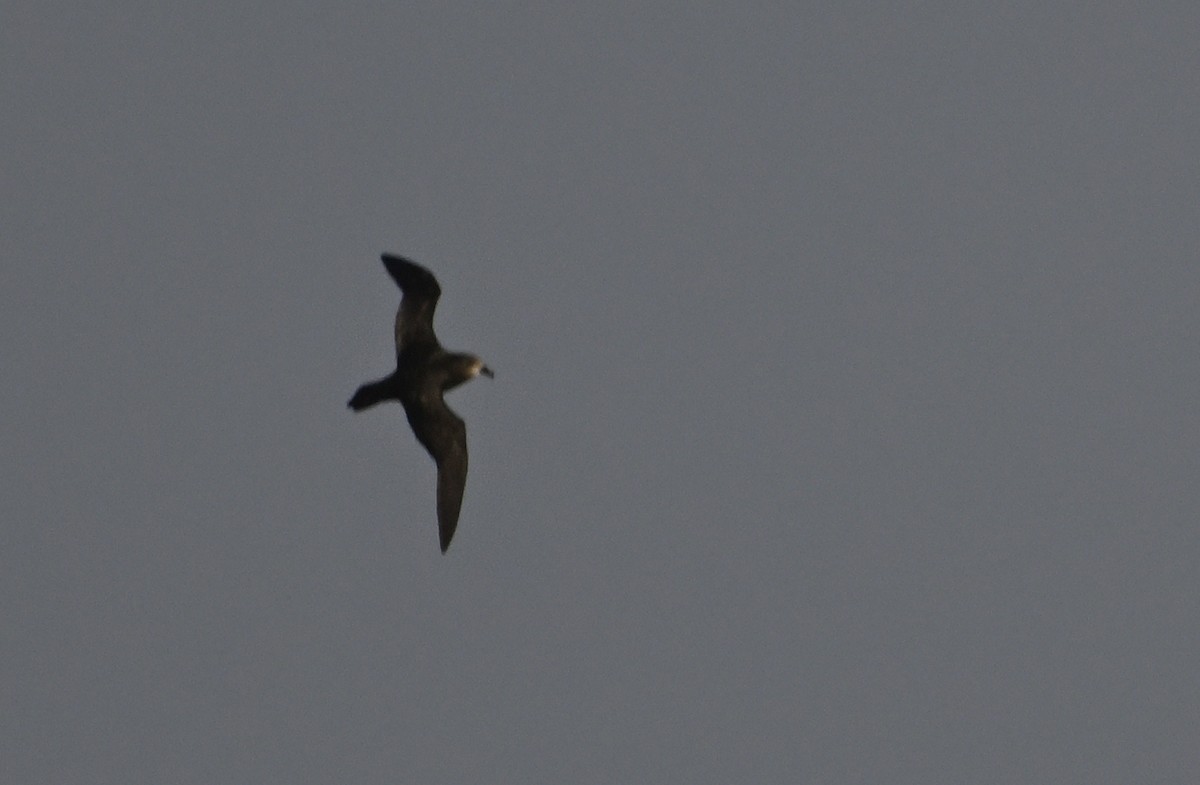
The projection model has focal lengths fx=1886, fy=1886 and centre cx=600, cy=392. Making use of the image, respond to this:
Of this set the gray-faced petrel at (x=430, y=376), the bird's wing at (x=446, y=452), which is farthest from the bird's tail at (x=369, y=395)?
the bird's wing at (x=446, y=452)

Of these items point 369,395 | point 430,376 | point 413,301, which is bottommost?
point 369,395

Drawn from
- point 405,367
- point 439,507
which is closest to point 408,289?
point 405,367

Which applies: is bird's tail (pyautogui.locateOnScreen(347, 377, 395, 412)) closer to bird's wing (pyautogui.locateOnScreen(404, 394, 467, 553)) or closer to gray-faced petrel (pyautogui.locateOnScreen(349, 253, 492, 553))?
gray-faced petrel (pyautogui.locateOnScreen(349, 253, 492, 553))

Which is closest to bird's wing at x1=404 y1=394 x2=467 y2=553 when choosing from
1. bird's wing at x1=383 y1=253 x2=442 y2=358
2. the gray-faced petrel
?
the gray-faced petrel

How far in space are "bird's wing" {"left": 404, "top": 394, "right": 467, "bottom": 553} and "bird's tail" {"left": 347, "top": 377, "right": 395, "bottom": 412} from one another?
99 centimetres

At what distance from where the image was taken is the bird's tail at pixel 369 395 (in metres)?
25.4

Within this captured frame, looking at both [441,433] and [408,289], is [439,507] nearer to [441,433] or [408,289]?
[441,433]

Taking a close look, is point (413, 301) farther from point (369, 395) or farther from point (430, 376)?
point (369, 395)

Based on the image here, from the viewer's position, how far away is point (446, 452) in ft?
89.4

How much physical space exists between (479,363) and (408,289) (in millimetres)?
1464

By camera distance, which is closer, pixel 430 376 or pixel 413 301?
pixel 430 376

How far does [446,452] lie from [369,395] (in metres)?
2.10

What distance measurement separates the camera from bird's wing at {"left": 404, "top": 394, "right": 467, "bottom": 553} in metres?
26.9

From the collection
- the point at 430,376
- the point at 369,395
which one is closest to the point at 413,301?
the point at 430,376
